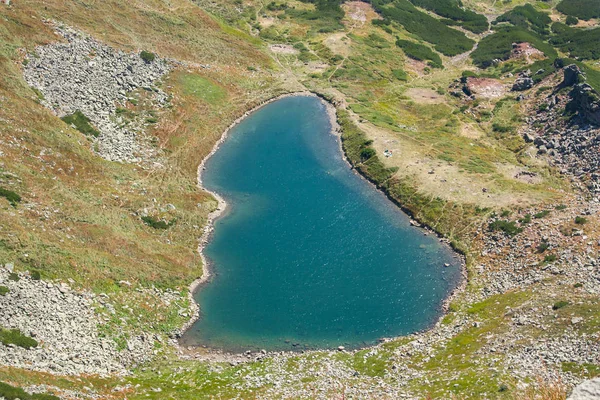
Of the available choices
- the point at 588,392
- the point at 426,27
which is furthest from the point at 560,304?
the point at 426,27

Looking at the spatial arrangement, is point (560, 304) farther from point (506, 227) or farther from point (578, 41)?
point (578, 41)

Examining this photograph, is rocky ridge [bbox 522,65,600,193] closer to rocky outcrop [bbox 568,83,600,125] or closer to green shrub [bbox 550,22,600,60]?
rocky outcrop [bbox 568,83,600,125]

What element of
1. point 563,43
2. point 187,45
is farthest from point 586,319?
point 563,43

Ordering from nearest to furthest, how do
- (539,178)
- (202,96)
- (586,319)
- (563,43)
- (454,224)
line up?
(586,319)
(454,224)
(539,178)
(202,96)
(563,43)

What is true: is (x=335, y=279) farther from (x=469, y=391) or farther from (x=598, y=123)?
(x=598, y=123)

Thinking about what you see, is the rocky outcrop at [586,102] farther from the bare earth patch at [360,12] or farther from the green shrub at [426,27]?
the bare earth patch at [360,12]

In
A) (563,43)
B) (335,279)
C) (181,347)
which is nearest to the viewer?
(181,347)

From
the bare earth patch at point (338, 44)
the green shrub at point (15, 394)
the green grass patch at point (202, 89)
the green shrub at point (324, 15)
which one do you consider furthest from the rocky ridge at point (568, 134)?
the green shrub at point (15, 394)
